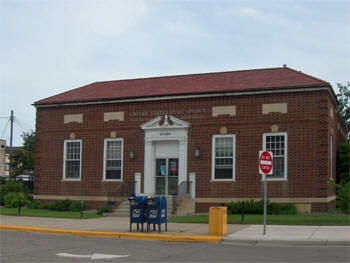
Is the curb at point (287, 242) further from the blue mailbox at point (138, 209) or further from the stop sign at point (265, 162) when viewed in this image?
the blue mailbox at point (138, 209)

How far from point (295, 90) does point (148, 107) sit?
301 inches

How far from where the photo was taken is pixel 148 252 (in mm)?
12727

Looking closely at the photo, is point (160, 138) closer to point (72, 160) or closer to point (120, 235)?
point (72, 160)

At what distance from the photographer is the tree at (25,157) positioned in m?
47.3

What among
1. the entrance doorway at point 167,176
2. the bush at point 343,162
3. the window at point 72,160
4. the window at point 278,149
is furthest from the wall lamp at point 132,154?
the bush at point 343,162

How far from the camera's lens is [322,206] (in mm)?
22797

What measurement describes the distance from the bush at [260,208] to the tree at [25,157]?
95.5ft

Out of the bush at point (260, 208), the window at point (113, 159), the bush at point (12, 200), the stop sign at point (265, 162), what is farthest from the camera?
the bush at point (12, 200)

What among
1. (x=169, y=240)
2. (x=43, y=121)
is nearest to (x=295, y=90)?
(x=169, y=240)

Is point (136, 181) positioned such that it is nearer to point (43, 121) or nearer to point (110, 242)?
point (43, 121)

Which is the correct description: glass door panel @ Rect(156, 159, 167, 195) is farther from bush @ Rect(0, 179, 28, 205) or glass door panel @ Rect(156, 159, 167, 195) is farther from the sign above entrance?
bush @ Rect(0, 179, 28, 205)

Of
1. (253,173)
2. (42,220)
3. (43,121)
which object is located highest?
(43,121)

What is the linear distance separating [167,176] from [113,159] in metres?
3.22

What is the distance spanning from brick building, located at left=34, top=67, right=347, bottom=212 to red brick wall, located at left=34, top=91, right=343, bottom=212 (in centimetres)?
5
